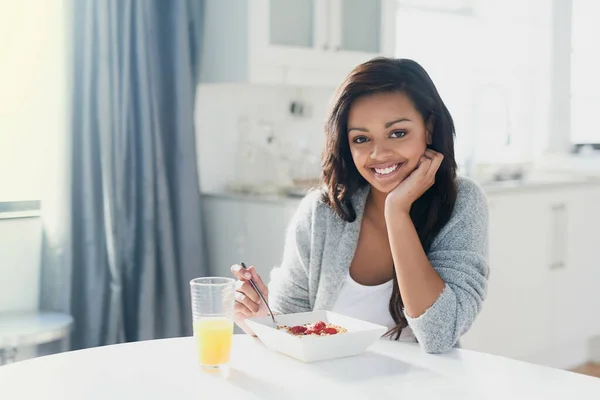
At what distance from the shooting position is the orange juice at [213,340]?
50.2 inches

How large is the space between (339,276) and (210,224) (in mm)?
1434

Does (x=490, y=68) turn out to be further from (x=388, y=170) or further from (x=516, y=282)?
(x=388, y=170)

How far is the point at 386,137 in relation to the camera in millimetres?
1688

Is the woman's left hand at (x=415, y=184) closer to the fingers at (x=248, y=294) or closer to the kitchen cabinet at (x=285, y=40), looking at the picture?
the fingers at (x=248, y=294)

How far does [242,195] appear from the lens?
3.04m

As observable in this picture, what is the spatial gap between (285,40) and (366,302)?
1519 mm

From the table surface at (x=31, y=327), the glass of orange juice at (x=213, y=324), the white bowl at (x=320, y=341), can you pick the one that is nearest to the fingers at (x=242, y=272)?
the white bowl at (x=320, y=341)

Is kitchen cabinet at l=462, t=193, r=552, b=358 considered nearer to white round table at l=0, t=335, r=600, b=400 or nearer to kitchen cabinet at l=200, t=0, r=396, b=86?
kitchen cabinet at l=200, t=0, r=396, b=86

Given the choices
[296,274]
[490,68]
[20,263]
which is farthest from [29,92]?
[490,68]

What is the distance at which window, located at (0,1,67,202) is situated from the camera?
2.65m

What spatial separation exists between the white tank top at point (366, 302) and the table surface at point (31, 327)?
3.54ft

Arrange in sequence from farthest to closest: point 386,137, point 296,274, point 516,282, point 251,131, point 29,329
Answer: point 516,282, point 251,131, point 29,329, point 296,274, point 386,137

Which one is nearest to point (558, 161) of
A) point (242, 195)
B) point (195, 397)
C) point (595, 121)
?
point (595, 121)

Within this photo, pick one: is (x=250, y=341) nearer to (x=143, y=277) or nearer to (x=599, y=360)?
(x=143, y=277)
